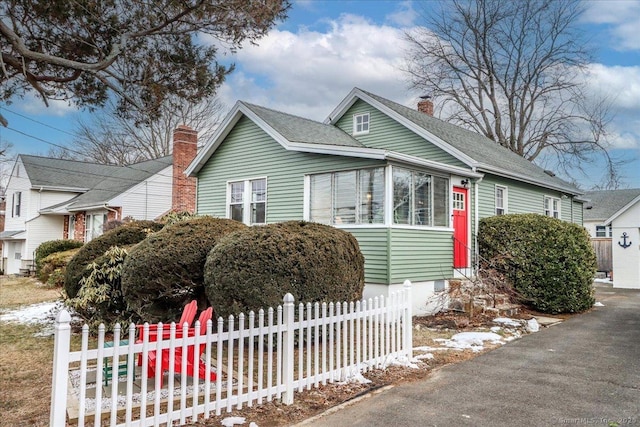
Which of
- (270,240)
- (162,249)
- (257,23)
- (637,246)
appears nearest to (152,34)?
(257,23)

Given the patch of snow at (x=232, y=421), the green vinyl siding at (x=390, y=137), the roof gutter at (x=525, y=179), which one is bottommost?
the patch of snow at (x=232, y=421)

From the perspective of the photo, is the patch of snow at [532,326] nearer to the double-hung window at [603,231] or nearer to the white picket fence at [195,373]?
the white picket fence at [195,373]

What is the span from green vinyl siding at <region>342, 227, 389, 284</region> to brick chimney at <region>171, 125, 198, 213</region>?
11.9 metres

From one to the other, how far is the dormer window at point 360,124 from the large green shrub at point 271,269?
8.18 m

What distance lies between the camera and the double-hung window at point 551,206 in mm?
16797

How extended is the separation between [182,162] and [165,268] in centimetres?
1345

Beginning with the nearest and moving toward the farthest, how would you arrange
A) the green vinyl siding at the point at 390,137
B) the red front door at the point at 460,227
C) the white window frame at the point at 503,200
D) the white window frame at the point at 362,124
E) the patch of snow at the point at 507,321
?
the patch of snow at the point at 507,321 < the red front door at the point at 460,227 < the green vinyl siding at the point at 390,137 < the white window frame at the point at 503,200 < the white window frame at the point at 362,124

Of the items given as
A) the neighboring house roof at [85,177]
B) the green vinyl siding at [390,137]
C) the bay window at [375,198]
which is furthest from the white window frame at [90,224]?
the bay window at [375,198]

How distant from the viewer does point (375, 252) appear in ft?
32.7

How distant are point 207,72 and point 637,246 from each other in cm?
1650

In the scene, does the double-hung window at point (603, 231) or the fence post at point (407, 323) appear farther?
the double-hung window at point (603, 231)

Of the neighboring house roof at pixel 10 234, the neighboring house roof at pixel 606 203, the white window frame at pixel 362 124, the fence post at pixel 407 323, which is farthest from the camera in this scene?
the neighboring house roof at pixel 606 203

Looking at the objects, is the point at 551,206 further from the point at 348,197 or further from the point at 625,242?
the point at 348,197

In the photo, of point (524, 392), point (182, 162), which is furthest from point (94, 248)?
point (182, 162)
